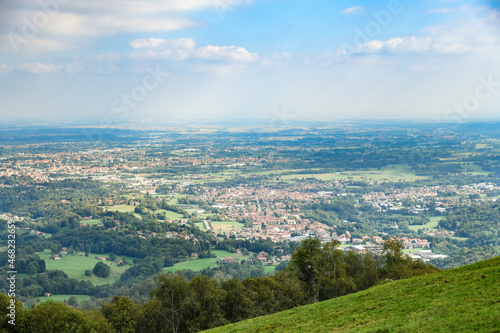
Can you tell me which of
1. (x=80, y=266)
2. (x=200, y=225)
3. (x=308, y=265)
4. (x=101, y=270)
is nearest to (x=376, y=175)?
(x=200, y=225)

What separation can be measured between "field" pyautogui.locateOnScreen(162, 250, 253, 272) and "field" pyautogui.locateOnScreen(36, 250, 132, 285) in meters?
5.90

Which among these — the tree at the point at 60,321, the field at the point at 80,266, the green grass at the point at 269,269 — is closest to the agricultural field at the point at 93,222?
the field at the point at 80,266

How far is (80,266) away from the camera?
46625 mm

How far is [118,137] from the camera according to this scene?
190 meters

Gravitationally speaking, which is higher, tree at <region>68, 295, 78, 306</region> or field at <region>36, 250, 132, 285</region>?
Result: tree at <region>68, 295, 78, 306</region>

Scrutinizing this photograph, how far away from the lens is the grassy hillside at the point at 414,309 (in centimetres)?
1151

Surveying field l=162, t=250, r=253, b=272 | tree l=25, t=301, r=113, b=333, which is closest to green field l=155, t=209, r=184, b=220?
field l=162, t=250, r=253, b=272

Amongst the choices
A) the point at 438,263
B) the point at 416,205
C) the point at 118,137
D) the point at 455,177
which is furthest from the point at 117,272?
the point at 118,137

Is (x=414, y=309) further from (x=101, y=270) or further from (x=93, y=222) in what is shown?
(x=93, y=222)

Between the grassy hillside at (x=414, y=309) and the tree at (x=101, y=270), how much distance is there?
29.6 metres

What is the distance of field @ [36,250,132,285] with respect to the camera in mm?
43094

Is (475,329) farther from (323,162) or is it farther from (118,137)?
(118,137)

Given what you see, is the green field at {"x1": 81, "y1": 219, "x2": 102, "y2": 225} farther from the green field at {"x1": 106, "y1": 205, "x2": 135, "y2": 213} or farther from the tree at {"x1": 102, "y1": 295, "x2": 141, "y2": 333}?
the tree at {"x1": 102, "y1": 295, "x2": 141, "y2": 333}

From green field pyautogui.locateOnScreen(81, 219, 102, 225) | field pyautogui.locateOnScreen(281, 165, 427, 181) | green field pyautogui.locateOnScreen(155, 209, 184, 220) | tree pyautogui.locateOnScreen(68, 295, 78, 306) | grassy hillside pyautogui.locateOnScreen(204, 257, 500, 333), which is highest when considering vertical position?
grassy hillside pyautogui.locateOnScreen(204, 257, 500, 333)
